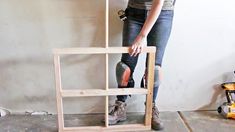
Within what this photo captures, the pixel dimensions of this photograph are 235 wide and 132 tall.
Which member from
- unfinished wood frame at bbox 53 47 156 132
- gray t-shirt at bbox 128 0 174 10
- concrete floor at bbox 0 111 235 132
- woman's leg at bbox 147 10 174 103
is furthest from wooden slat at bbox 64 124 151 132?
gray t-shirt at bbox 128 0 174 10

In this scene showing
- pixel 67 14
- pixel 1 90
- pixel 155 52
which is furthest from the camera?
pixel 1 90

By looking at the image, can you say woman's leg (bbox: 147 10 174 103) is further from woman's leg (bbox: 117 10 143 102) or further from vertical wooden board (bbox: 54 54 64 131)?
vertical wooden board (bbox: 54 54 64 131)

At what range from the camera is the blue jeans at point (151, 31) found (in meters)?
1.90

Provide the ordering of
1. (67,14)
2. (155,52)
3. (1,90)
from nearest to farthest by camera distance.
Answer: (155,52) → (67,14) → (1,90)

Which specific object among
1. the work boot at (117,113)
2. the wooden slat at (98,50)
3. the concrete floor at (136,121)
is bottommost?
the concrete floor at (136,121)

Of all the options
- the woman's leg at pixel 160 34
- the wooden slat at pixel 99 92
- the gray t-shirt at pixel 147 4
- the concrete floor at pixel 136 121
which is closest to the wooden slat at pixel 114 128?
the concrete floor at pixel 136 121

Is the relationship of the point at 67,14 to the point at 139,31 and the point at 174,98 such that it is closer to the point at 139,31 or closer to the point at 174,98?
the point at 139,31

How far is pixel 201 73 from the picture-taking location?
2266 mm

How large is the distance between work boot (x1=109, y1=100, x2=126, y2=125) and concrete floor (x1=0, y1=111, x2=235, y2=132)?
7 centimetres

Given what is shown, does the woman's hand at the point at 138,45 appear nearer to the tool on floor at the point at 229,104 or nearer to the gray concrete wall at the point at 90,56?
the gray concrete wall at the point at 90,56

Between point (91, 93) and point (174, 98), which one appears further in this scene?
point (174, 98)

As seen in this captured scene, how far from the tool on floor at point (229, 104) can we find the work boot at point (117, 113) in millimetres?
758

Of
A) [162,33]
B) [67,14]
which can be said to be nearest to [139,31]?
[162,33]

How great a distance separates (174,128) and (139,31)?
0.73 metres
